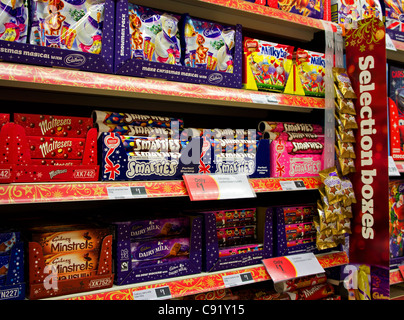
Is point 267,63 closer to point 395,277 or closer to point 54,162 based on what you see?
point 54,162

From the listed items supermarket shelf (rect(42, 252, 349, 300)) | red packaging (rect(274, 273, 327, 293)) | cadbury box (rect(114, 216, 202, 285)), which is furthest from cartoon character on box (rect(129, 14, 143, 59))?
red packaging (rect(274, 273, 327, 293))

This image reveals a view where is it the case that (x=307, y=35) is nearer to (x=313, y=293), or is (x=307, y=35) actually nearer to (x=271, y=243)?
(x=271, y=243)

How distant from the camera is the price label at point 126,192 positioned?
1.46m

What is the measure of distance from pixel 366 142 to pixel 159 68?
3.86ft

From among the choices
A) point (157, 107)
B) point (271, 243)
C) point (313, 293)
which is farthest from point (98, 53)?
point (313, 293)

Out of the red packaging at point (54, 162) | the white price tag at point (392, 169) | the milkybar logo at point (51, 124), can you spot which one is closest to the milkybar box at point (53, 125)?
the milkybar logo at point (51, 124)

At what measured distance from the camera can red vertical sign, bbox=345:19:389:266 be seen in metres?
1.98

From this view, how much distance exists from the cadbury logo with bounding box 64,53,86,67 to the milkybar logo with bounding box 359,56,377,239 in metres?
1.45

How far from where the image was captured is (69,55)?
4.80ft

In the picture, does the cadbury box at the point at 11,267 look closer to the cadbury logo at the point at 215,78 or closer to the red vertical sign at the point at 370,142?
the cadbury logo at the point at 215,78

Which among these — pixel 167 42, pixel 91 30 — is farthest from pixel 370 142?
pixel 91 30

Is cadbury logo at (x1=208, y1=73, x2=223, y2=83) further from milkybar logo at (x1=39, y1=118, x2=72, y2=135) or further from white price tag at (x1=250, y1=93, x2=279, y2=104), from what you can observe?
milkybar logo at (x1=39, y1=118, x2=72, y2=135)

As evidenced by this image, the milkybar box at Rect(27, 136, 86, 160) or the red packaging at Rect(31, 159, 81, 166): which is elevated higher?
the milkybar box at Rect(27, 136, 86, 160)

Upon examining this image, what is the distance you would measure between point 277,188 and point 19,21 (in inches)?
52.0
